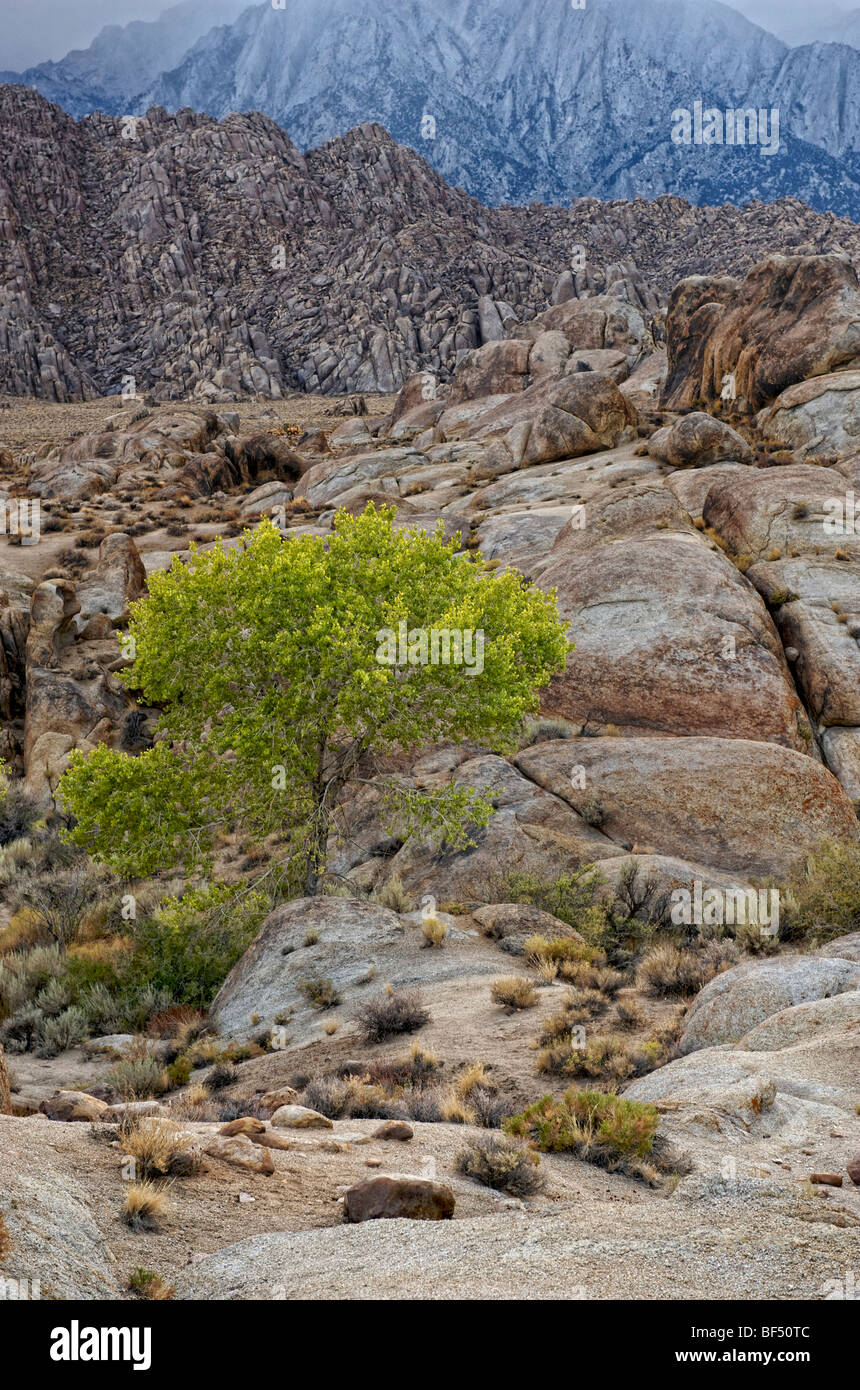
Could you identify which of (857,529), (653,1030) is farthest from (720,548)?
(653,1030)

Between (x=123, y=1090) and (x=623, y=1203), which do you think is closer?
(x=623, y=1203)

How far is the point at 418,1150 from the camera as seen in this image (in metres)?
7.57

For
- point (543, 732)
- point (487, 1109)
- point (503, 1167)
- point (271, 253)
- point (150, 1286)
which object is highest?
point (271, 253)

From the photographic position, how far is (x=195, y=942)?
17625 mm

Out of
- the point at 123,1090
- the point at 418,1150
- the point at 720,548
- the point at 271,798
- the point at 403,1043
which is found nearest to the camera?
the point at 418,1150

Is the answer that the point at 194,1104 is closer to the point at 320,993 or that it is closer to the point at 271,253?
the point at 320,993

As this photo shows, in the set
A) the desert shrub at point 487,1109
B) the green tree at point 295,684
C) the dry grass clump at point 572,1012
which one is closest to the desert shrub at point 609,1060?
the dry grass clump at point 572,1012

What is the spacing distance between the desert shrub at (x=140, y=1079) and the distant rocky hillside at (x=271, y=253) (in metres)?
107

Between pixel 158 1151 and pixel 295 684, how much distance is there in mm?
10133

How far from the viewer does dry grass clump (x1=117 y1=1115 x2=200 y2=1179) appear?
242 inches

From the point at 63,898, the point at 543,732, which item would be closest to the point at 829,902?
the point at 543,732

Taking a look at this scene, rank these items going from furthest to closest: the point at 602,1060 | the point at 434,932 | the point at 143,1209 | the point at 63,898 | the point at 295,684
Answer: the point at 63,898 → the point at 295,684 → the point at 434,932 → the point at 602,1060 → the point at 143,1209
